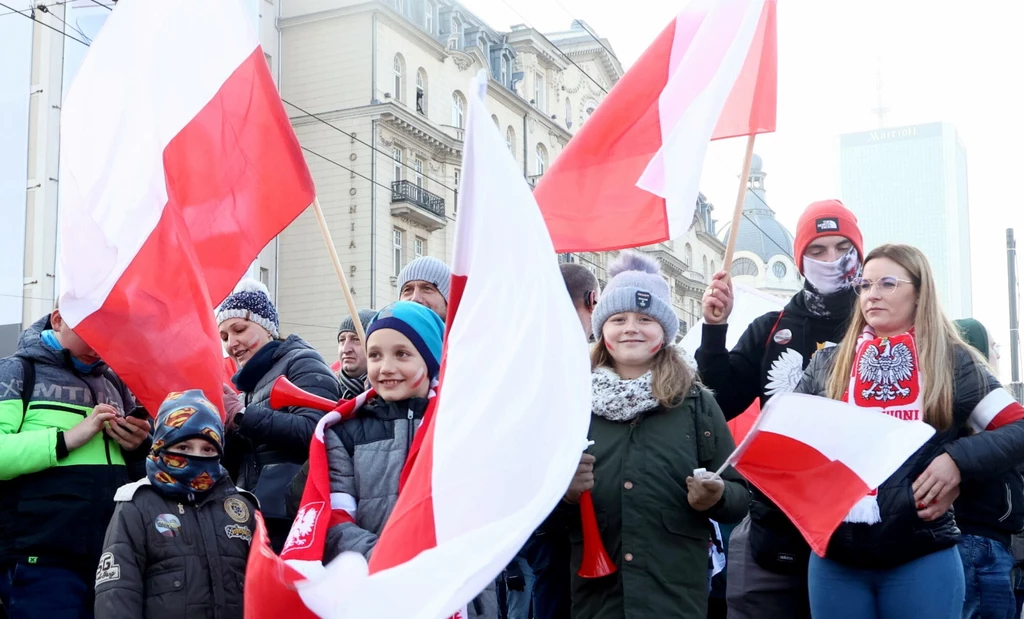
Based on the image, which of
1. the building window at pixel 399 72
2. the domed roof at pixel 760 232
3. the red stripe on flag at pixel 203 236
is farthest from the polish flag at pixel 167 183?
the domed roof at pixel 760 232

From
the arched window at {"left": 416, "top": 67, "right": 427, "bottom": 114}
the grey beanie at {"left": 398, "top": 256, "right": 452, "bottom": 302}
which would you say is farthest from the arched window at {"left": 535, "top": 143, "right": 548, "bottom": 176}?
the grey beanie at {"left": 398, "top": 256, "right": 452, "bottom": 302}

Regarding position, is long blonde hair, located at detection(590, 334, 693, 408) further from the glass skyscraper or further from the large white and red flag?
the glass skyscraper

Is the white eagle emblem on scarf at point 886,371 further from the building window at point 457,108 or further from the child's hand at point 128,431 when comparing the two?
the building window at point 457,108

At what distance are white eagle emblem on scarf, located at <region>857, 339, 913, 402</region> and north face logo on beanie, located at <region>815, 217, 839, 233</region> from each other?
0.71 metres

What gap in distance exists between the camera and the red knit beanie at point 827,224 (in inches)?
201

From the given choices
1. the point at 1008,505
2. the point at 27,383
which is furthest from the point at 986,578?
the point at 27,383

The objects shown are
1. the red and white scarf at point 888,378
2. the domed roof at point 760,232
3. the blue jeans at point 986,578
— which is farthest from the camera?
the domed roof at point 760,232

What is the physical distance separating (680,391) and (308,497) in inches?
53.5

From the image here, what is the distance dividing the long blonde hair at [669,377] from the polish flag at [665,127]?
0.74 m

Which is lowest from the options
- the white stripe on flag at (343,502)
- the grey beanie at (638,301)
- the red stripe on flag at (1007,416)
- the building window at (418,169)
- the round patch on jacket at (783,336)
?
the white stripe on flag at (343,502)

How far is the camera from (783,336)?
5.21 meters

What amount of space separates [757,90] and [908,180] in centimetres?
12827

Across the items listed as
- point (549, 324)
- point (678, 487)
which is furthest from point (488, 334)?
point (678, 487)

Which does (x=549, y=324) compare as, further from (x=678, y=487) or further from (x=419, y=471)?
(x=678, y=487)
